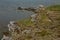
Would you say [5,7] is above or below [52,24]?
below

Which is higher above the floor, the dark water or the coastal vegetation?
the coastal vegetation

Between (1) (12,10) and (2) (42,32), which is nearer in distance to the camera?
(2) (42,32)

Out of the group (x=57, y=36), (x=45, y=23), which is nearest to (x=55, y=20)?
(x=45, y=23)

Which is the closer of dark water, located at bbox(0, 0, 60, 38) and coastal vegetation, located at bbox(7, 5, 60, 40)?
coastal vegetation, located at bbox(7, 5, 60, 40)

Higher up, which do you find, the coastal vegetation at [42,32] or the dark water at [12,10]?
the coastal vegetation at [42,32]

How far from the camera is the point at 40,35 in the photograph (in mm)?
14148

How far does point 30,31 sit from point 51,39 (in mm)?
1844

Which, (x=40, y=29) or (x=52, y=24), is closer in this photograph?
(x=40, y=29)

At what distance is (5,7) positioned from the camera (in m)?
32.5

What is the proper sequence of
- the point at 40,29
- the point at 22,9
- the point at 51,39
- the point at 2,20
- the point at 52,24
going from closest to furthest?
the point at 51,39 → the point at 40,29 → the point at 52,24 → the point at 2,20 → the point at 22,9

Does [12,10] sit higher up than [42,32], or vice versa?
[42,32]

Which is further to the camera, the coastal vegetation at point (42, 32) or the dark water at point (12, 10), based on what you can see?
the dark water at point (12, 10)

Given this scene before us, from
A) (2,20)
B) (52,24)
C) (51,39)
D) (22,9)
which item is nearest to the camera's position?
(51,39)

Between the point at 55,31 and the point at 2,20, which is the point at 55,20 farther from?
the point at 2,20
